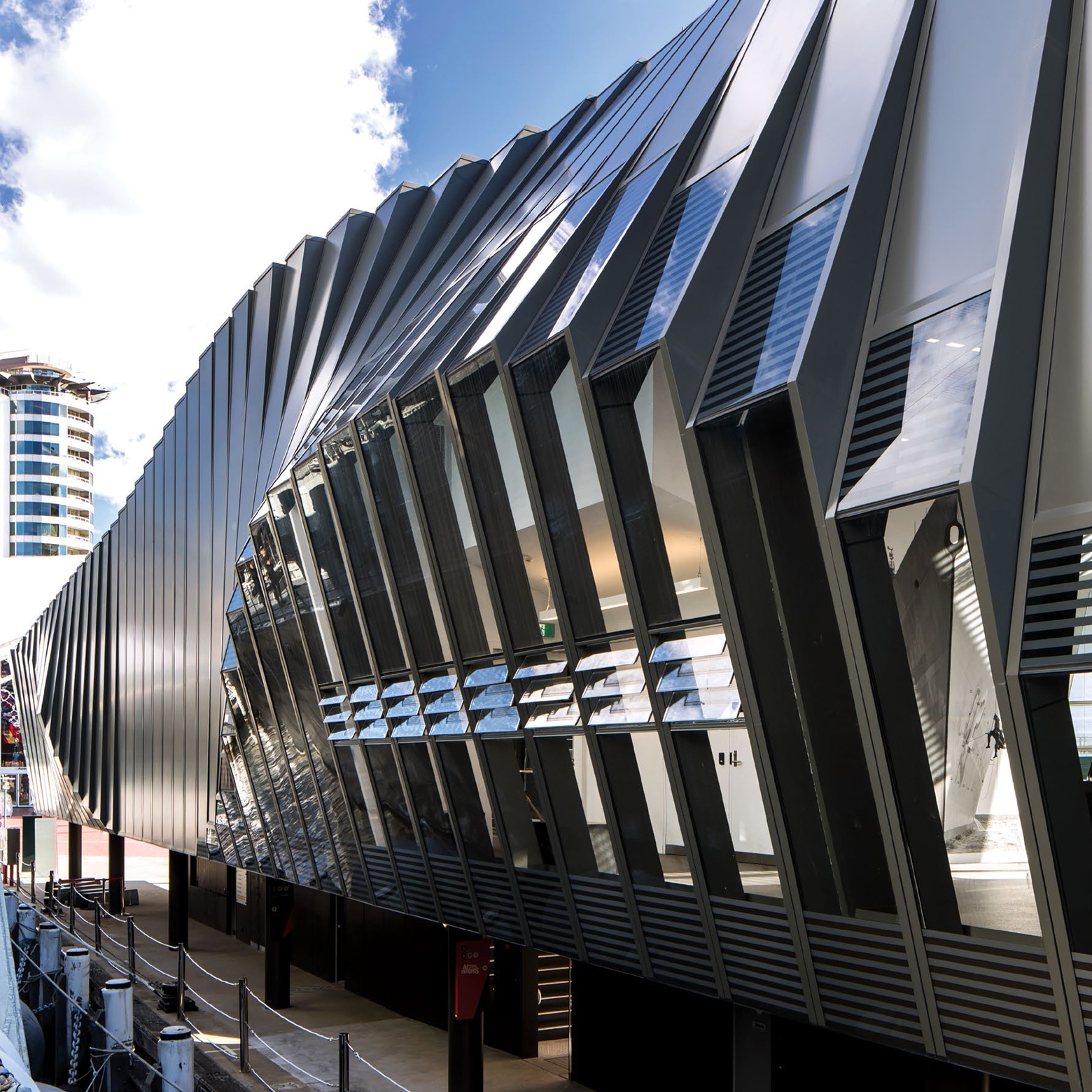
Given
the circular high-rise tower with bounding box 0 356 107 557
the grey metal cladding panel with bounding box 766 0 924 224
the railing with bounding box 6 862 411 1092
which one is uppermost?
the circular high-rise tower with bounding box 0 356 107 557

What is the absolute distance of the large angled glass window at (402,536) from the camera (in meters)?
13.9

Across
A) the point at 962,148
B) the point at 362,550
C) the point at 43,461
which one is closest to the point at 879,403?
the point at 962,148

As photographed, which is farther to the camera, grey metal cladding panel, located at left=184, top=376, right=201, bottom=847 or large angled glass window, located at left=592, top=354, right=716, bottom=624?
grey metal cladding panel, located at left=184, top=376, right=201, bottom=847

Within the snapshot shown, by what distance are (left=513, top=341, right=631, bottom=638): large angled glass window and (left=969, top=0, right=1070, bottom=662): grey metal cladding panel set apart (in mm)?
3980

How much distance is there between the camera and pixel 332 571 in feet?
53.2

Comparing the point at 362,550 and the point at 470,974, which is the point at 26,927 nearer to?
the point at 470,974

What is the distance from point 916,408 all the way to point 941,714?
86.5 inches

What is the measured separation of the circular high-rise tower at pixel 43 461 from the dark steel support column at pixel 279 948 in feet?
413

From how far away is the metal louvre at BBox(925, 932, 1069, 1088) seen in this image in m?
7.18

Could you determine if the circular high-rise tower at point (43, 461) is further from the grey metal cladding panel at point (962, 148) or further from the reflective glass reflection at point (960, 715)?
the reflective glass reflection at point (960, 715)

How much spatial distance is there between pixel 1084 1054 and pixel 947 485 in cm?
376

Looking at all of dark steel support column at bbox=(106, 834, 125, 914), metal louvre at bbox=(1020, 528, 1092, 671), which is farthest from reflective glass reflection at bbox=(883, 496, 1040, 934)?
dark steel support column at bbox=(106, 834, 125, 914)

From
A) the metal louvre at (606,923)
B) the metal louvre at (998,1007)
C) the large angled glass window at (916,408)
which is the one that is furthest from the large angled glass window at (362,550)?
the metal louvre at (998,1007)

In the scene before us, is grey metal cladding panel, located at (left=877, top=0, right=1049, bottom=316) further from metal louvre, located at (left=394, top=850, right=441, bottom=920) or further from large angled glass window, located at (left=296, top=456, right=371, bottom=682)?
metal louvre, located at (left=394, top=850, right=441, bottom=920)
